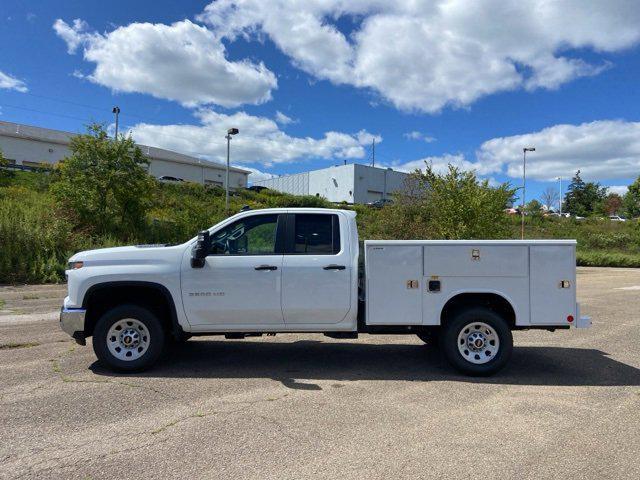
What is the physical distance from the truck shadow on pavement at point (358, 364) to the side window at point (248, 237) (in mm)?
1529

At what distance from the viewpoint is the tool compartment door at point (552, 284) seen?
5879 millimetres

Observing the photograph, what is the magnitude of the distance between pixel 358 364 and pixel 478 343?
160cm

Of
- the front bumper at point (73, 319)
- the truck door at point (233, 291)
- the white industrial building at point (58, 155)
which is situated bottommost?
the front bumper at point (73, 319)

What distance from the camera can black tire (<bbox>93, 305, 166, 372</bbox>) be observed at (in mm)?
5891

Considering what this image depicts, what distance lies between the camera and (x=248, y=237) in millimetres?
6129

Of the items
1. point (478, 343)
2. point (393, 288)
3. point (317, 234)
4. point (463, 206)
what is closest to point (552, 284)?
point (478, 343)

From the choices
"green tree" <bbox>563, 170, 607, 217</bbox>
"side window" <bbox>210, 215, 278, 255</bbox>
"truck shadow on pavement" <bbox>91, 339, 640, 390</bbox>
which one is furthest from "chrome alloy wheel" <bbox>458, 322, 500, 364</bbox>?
"green tree" <bbox>563, 170, 607, 217</bbox>

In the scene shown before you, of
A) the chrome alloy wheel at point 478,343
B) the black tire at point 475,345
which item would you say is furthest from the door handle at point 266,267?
the chrome alloy wheel at point 478,343

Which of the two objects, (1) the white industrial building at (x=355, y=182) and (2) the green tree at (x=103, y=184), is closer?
(2) the green tree at (x=103, y=184)

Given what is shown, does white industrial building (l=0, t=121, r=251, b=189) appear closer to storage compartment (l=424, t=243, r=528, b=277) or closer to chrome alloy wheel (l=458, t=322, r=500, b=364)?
storage compartment (l=424, t=243, r=528, b=277)

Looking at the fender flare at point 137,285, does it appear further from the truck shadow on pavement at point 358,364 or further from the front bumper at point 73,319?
the truck shadow on pavement at point 358,364

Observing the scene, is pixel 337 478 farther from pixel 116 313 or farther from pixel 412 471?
pixel 116 313

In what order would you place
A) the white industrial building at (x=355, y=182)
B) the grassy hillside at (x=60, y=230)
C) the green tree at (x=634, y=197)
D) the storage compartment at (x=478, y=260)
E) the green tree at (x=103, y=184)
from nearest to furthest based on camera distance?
the storage compartment at (x=478, y=260), the grassy hillside at (x=60, y=230), the green tree at (x=103, y=184), the green tree at (x=634, y=197), the white industrial building at (x=355, y=182)

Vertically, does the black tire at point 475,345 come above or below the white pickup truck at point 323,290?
below
